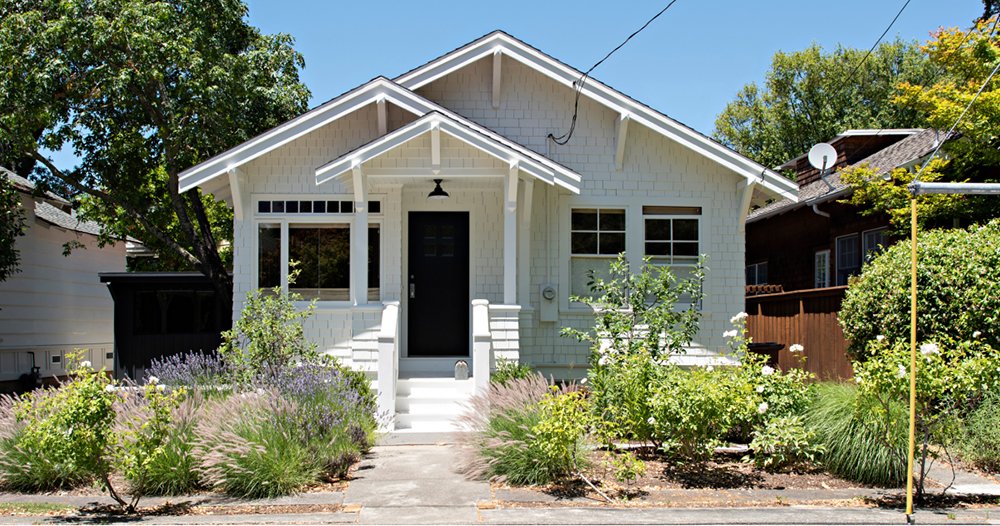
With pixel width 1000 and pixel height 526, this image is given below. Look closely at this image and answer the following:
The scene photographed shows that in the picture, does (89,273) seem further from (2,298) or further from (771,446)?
(771,446)

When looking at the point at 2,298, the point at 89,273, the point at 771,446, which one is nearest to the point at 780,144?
the point at 89,273

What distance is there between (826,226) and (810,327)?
4882 mm

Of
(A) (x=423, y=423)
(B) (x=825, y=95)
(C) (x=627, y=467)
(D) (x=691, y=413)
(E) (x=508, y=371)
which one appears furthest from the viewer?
(B) (x=825, y=95)

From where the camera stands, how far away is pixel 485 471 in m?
9.36

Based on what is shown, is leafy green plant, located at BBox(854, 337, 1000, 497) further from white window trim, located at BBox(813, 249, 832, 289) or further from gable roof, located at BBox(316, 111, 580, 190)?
white window trim, located at BBox(813, 249, 832, 289)

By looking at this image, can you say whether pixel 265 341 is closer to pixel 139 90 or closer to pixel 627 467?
pixel 627 467

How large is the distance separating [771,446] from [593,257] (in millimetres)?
6128

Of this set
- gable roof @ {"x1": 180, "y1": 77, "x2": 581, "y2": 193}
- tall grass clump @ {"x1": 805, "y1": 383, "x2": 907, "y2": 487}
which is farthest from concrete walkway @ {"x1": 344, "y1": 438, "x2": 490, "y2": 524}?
gable roof @ {"x1": 180, "y1": 77, "x2": 581, "y2": 193}

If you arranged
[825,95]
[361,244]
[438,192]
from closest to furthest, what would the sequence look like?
[361,244], [438,192], [825,95]

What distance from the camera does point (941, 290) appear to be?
36.9ft

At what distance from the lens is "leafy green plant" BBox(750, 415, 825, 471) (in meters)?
9.01

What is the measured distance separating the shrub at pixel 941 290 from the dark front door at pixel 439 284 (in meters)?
5.95

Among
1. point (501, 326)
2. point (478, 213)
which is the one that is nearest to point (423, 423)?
point (501, 326)

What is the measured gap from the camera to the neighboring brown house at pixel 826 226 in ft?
61.3
